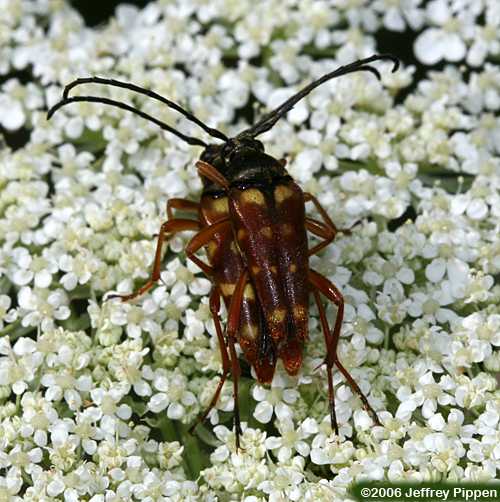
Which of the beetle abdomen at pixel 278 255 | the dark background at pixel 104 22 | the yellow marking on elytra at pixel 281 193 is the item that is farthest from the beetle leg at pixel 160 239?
the dark background at pixel 104 22

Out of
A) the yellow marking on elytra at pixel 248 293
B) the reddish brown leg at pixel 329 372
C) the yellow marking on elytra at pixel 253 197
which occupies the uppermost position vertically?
the yellow marking on elytra at pixel 253 197

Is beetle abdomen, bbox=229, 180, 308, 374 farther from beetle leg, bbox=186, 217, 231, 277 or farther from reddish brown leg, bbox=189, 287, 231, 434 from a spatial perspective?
reddish brown leg, bbox=189, 287, 231, 434

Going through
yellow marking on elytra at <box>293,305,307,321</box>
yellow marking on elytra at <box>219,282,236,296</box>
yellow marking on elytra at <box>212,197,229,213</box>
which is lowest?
yellow marking on elytra at <box>293,305,307,321</box>

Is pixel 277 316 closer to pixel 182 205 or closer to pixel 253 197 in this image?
pixel 253 197

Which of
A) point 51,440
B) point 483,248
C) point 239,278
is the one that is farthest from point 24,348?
point 483,248

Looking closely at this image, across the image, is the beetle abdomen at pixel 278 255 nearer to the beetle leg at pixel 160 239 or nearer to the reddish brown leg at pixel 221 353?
the reddish brown leg at pixel 221 353

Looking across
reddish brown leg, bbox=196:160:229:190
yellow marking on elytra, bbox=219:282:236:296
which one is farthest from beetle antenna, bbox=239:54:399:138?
yellow marking on elytra, bbox=219:282:236:296
